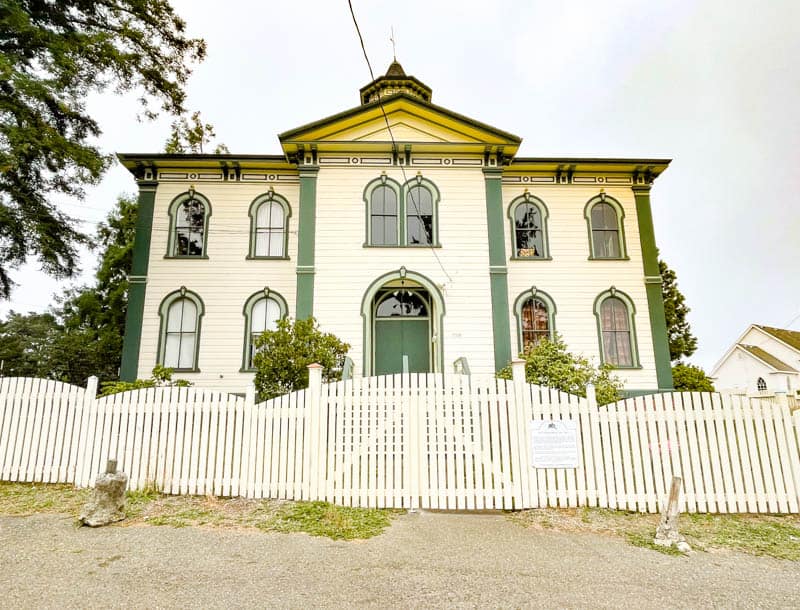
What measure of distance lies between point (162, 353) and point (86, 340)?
13.1 meters

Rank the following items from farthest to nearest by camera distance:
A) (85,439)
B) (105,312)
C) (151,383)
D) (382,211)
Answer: (105,312) → (382,211) → (151,383) → (85,439)

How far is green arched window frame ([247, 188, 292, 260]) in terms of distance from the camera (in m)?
13.0

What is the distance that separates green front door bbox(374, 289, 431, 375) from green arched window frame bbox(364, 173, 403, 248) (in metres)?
1.49

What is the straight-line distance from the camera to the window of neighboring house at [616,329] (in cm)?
1277

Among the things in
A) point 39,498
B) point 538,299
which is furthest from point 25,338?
point 538,299

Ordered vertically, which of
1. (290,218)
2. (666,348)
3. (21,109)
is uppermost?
(21,109)

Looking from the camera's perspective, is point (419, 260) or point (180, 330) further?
point (180, 330)

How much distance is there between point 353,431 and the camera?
6242mm

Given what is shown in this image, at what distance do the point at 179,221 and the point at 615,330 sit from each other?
13372mm

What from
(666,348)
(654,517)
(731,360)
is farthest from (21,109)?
(731,360)

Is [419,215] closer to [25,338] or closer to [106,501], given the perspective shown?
[106,501]

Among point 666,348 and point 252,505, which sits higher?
point 666,348

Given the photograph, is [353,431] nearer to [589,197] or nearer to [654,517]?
[654,517]

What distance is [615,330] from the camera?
12953 mm
